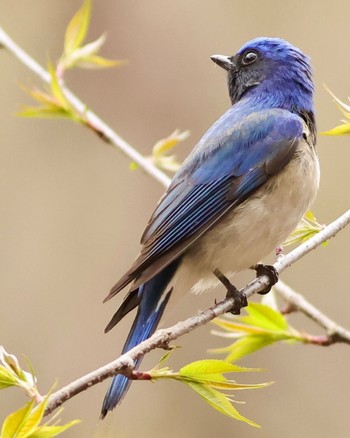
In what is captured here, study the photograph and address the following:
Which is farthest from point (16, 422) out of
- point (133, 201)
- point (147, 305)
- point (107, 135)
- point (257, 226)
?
point (133, 201)

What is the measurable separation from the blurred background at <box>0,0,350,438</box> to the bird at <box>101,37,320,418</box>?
2250 mm

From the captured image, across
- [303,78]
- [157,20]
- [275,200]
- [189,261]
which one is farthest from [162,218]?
[157,20]

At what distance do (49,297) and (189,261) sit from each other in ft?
→ 10.1

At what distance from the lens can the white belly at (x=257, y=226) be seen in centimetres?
343

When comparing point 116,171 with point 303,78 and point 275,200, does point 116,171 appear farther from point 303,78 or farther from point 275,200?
point 275,200

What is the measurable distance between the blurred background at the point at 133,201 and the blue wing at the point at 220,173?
7.65ft

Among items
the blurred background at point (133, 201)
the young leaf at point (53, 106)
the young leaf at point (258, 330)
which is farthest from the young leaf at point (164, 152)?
the blurred background at point (133, 201)

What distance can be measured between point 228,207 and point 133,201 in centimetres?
310

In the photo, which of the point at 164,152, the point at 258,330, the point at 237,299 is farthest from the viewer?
the point at 164,152

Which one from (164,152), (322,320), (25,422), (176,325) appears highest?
(164,152)

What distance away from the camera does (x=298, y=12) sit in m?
7.13

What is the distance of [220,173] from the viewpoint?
363 cm

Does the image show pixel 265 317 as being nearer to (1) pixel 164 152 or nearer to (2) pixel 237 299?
(2) pixel 237 299

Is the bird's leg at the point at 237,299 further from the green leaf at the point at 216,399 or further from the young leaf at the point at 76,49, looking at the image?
the young leaf at the point at 76,49
